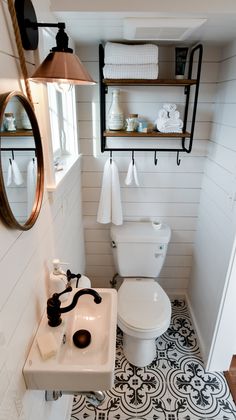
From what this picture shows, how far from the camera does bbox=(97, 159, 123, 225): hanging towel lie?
1.81 m

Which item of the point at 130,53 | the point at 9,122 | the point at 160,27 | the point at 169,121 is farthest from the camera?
the point at 169,121

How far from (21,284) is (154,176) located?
1.34 metres

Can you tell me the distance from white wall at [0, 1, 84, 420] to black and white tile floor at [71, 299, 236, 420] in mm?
428

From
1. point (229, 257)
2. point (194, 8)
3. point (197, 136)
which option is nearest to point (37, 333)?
point (229, 257)

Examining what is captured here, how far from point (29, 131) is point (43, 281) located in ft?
1.99

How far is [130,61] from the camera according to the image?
1434 millimetres

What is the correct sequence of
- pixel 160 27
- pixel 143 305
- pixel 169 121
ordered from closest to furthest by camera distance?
pixel 160 27
pixel 169 121
pixel 143 305

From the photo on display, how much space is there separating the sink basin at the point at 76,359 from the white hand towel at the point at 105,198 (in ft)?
2.61

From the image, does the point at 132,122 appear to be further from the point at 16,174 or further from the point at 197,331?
the point at 197,331

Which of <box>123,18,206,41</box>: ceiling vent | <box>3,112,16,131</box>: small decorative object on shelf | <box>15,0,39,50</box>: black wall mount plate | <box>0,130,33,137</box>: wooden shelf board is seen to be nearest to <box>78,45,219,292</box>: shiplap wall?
<box>123,18,206,41</box>: ceiling vent

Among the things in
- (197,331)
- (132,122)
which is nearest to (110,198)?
(132,122)

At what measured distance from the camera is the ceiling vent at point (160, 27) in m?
1.11

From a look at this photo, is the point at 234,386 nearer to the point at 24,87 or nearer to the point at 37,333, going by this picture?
the point at 37,333

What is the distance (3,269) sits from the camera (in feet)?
2.28
